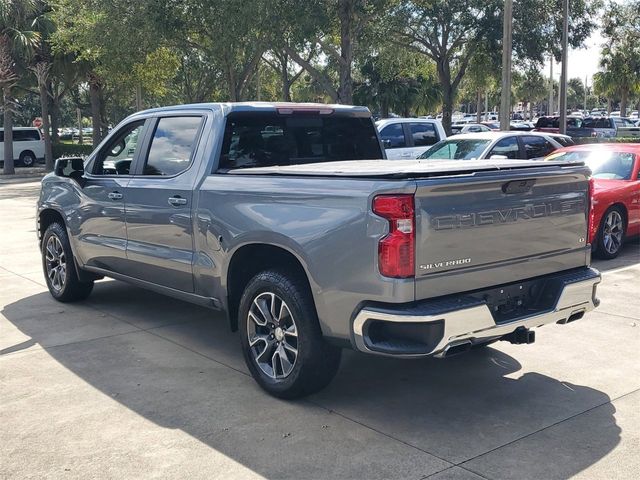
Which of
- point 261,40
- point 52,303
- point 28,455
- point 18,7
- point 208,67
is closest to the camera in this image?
point 28,455

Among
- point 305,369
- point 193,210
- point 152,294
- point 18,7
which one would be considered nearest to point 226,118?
point 193,210

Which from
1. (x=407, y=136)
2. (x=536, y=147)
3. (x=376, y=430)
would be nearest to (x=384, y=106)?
(x=407, y=136)

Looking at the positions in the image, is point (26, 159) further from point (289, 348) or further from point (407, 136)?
point (289, 348)

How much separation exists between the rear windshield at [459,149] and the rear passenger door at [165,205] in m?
7.47

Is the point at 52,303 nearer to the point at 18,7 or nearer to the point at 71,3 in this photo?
the point at 71,3

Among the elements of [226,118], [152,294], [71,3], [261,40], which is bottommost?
[152,294]

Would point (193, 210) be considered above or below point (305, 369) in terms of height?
above

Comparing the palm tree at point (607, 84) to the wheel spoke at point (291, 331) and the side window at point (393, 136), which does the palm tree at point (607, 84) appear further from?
the wheel spoke at point (291, 331)

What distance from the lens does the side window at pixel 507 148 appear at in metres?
12.7

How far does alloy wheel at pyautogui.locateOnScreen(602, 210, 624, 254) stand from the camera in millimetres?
9607

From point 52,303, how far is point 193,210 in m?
2.98

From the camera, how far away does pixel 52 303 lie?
754 cm

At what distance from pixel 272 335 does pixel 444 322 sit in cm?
133

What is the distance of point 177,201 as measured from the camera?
550cm
